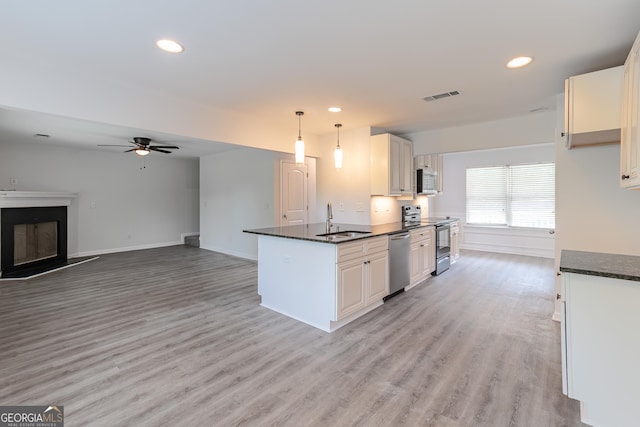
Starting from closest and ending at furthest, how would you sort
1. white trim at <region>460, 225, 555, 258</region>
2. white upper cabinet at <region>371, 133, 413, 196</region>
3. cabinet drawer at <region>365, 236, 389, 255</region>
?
cabinet drawer at <region>365, 236, 389, 255</region> < white upper cabinet at <region>371, 133, 413, 196</region> < white trim at <region>460, 225, 555, 258</region>

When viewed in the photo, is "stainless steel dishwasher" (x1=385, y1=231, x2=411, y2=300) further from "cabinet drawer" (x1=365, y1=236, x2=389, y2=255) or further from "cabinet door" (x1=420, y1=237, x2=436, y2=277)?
"cabinet door" (x1=420, y1=237, x2=436, y2=277)

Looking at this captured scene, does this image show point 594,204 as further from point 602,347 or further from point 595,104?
point 602,347

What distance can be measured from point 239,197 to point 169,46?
4.51 m

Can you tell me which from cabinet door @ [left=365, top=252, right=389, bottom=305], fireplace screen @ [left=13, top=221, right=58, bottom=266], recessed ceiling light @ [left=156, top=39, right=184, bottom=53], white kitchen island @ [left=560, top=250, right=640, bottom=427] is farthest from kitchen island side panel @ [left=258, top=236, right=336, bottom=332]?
fireplace screen @ [left=13, top=221, right=58, bottom=266]

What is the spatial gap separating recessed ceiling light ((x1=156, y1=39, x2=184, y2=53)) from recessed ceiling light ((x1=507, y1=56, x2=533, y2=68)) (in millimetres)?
2747

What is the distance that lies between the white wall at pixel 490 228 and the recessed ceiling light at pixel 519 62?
4200mm

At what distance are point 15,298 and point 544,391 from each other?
233 inches

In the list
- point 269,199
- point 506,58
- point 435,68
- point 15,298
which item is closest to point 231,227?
point 269,199

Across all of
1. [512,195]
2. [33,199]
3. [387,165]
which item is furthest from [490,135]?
[33,199]

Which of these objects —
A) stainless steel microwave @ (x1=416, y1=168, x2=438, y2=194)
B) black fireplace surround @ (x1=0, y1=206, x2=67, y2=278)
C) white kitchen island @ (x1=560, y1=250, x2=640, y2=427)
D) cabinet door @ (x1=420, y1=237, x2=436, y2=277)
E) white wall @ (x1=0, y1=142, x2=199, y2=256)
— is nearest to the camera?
white kitchen island @ (x1=560, y1=250, x2=640, y2=427)

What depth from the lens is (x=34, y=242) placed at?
5.76 meters

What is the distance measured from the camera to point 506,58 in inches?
98.8

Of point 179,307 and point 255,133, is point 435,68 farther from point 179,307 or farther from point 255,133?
point 179,307

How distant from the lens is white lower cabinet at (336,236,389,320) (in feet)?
10.0
